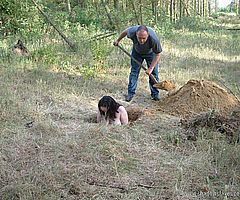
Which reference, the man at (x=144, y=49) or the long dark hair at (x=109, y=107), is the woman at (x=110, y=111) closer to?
the long dark hair at (x=109, y=107)

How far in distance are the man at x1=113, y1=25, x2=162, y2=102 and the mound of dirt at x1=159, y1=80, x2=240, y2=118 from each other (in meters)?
0.69

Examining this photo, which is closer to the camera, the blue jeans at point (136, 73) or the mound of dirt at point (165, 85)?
the mound of dirt at point (165, 85)

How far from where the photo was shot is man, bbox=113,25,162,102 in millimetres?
7238

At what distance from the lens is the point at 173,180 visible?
425cm

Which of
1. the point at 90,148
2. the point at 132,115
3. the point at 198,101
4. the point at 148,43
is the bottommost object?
the point at 132,115

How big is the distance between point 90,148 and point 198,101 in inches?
106

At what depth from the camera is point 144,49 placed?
302 inches

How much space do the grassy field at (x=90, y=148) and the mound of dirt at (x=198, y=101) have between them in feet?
1.09

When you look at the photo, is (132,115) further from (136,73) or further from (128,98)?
(136,73)

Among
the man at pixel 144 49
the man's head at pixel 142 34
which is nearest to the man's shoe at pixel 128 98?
the man at pixel 144 49

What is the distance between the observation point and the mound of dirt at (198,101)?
6887 mm

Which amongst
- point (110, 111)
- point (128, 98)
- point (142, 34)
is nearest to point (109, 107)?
point (110, 111)

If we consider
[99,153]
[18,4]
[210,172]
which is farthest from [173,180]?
[18,4]

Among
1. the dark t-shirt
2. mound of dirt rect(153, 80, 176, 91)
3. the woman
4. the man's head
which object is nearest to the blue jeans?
the dark t-shirt
